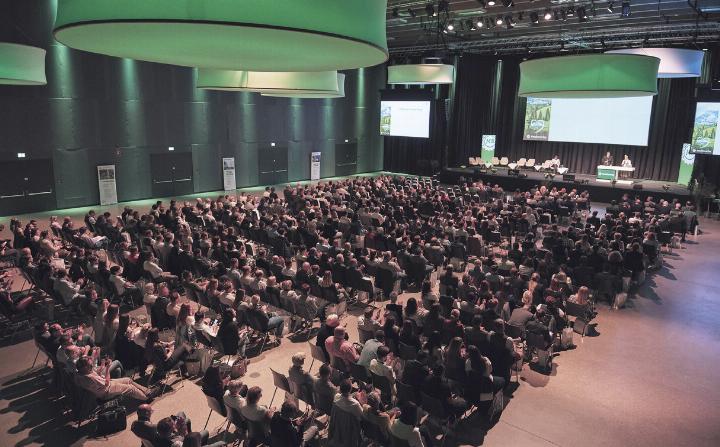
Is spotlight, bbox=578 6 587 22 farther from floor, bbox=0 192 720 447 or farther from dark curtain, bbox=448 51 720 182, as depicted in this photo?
floor, bbox=0 192 720 447

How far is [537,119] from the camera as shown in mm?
27031

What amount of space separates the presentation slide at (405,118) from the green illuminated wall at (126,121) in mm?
3629

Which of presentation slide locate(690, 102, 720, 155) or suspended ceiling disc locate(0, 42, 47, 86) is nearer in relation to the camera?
suspended ceiling disc locate(0, 42, 47, 86)

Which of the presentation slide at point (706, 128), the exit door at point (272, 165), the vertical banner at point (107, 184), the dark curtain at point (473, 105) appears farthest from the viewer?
the dark curtain at point (473, 105)

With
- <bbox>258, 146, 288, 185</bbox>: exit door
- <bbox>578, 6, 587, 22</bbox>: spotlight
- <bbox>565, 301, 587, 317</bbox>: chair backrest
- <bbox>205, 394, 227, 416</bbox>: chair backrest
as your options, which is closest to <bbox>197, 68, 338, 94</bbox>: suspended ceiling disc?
<bbox>205, 394, 227, 416</bbox>: chair backrest

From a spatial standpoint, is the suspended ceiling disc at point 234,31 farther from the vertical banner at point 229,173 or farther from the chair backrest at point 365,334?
the vertical banner at point 229,173

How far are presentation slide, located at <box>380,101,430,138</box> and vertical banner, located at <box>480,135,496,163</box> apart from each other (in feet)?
11.9

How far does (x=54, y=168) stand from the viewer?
18547 millimetres

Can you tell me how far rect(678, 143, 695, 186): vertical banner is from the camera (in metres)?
22.0

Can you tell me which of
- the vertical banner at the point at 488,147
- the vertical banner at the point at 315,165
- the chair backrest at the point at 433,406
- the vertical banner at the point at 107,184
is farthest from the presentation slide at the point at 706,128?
the vertical banner at the point at 107,184

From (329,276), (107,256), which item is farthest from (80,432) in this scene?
(107,256)

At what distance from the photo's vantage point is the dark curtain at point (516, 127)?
23703 millimetres

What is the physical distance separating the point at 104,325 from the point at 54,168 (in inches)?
554

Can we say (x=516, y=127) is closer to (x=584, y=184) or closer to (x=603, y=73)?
(x=584, y=184)
